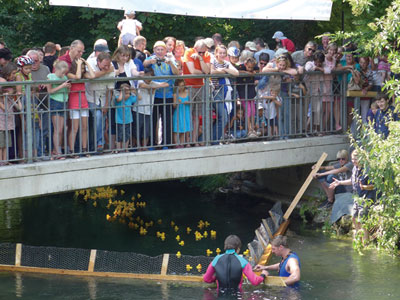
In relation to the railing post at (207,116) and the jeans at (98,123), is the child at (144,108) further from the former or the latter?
the railing post at (207,116)

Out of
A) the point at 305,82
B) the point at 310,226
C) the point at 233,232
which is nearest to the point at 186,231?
the point at 233,232

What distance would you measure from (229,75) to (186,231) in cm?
391

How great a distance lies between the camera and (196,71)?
46.6ft

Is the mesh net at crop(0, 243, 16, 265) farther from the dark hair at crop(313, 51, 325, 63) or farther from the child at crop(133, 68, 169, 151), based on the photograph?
the dark hair at crop(313, 51, 325, 63)

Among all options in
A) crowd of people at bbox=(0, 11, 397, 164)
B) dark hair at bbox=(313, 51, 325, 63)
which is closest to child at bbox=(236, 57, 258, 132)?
crowd of people at bbox=(0, 11, 397, 164)

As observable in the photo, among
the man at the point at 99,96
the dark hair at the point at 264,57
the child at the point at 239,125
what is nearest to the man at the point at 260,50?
the dark hair at the point at 264,57

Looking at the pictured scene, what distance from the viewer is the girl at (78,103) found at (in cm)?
1267

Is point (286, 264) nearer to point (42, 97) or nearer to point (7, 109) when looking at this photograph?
point (42, 97)

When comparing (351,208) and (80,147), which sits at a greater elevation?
(80,147)

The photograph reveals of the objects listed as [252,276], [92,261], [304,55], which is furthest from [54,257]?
[304,55]

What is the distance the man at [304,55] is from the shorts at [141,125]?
3.97 meters

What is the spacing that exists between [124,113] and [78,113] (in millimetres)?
839

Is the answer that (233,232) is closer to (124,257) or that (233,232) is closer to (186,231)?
(186,231)

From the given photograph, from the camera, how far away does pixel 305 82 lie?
16.0 meters
